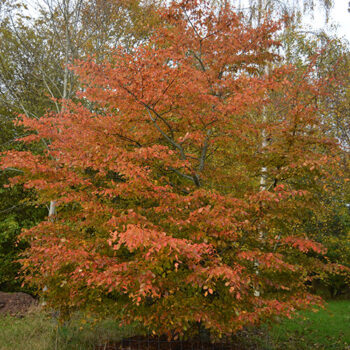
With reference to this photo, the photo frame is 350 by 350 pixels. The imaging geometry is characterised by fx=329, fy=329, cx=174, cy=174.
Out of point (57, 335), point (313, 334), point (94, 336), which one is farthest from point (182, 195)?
point (313, 334)

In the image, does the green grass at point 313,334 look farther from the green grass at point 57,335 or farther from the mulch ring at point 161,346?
the green grass at point 57,335

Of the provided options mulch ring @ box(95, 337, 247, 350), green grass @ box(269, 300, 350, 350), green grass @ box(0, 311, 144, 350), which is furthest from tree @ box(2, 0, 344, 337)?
green grass @ box(269, 300, 350, 350)

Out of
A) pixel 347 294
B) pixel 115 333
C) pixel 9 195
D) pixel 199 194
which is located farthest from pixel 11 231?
pixel 347 294

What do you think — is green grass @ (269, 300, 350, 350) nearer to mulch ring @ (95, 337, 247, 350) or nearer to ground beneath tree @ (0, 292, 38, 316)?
mulch ring @ (95, 337, 247, 350)

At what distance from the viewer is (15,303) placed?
1099 centimetres

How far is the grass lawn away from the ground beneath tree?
0.68 m

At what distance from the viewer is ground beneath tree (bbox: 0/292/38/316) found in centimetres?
1049

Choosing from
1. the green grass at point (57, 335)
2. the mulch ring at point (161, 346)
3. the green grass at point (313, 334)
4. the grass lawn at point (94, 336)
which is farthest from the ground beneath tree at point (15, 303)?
the green grass at point (313, 334)

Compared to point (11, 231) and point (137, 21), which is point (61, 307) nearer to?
point (11, 231)

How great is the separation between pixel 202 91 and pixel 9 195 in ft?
40.0

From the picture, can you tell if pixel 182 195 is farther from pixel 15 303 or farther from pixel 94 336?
pixel 15 303

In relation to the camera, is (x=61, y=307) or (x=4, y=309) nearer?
(x=61, y=307)

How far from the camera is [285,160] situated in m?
5.20

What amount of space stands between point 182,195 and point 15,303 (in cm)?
836
